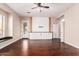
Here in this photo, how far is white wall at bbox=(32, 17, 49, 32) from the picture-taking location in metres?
11.7

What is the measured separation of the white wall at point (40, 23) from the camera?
11729 millimetres

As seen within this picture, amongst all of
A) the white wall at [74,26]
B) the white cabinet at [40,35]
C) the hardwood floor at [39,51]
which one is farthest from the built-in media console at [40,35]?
the hardwood floor at [39,51]

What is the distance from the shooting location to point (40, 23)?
11789 mm

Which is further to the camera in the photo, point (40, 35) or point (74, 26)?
point (40, 35)

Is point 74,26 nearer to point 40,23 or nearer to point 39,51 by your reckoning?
point 39,51

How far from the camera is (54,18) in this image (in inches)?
468

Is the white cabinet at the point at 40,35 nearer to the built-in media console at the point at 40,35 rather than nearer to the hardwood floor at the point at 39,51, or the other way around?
the built-in media console at the point at 40,35

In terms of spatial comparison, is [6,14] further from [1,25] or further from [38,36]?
[38,36]

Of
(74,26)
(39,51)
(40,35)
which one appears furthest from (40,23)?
(39,51)

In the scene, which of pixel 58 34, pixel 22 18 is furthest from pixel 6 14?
pixel 58 34

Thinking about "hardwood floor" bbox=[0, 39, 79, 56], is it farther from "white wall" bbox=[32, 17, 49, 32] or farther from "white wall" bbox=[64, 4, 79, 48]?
"white wall" bbox=[32, 17, 49, 32]

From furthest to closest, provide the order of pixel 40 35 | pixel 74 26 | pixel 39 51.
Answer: pixel 40 35 → pixel 74 26 → pixel 39 51

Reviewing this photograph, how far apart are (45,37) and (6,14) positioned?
486 cm

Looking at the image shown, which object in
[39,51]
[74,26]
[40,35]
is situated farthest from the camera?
[40,35]
